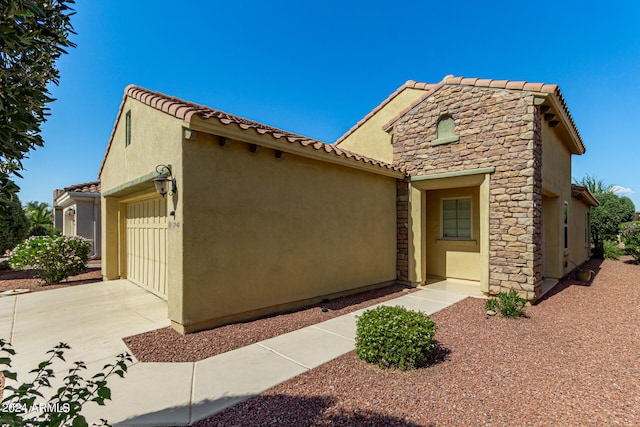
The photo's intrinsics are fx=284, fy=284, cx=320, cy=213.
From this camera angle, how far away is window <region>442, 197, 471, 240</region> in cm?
940

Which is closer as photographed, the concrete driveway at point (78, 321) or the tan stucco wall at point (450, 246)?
the concrete driveway at point (78, 321)

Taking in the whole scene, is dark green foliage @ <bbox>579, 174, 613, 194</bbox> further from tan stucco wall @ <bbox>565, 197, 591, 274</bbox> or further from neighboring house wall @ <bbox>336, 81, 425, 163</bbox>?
neighboring house wall @ <bbox>336, 81, 425, 163</bbox>

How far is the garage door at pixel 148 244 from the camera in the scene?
23.6 ft

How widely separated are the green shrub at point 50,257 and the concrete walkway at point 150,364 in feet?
5.69

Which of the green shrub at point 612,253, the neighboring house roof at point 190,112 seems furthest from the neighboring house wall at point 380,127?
the green shrub at point 612,253

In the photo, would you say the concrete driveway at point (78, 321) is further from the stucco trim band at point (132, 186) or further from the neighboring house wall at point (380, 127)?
the neighboring house wall at point (380, 127)

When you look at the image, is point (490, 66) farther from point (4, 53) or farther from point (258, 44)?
point (4, 53)

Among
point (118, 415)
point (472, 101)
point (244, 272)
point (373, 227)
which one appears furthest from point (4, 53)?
point (472, 101)

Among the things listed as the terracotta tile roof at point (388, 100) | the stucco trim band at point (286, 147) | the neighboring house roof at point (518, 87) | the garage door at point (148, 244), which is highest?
the terracotta tile roof at point (388, 100)

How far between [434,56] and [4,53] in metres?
13.5

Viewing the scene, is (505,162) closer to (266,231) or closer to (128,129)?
(266,231)

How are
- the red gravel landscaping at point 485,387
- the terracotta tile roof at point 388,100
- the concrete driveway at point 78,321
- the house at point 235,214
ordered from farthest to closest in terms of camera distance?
the terracotta tile roof at point 388,100 → the house at point 235,214 → the concrete driveway at point 78,321 → the red gravel landscaping at point 485,387

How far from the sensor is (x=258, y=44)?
1045cm

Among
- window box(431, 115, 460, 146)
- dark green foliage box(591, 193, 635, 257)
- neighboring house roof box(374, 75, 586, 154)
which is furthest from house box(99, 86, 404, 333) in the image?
dark green foliage box(591, 193, 635, 257)
